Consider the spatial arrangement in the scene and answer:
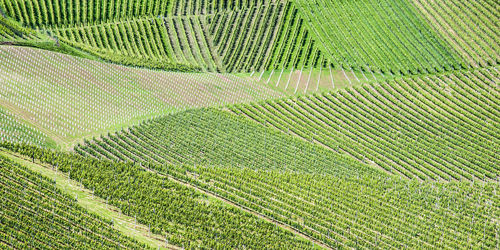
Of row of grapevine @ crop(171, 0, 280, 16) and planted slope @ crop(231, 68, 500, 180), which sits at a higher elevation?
row of grapevine @ crop(171, 0, 280, 16)

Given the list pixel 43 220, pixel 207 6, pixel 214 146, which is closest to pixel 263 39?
pixel 207 6

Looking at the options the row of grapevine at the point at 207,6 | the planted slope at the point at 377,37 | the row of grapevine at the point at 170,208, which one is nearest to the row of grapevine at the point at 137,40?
the row of grapevine at the point at 207,6

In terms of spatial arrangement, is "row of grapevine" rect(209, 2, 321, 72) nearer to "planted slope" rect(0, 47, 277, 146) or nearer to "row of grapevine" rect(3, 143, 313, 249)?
"planted slope" rect(0, 47, 277, 146)

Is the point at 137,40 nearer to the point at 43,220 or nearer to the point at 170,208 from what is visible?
the point at 170,208

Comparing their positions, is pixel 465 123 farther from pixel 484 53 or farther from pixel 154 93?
pixel 154 93

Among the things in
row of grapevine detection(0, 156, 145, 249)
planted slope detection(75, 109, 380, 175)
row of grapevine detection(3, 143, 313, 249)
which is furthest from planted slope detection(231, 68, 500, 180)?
row of grapevine detection(0, 156, 145, 249)

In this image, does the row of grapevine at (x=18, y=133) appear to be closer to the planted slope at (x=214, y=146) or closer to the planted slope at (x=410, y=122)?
the planted slope at (x=214, y=146)
